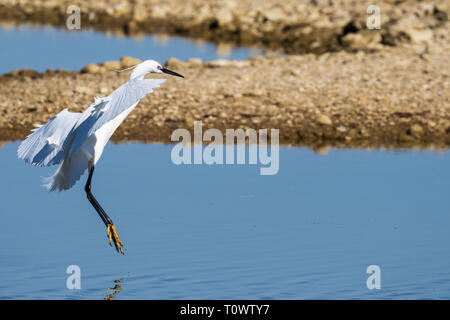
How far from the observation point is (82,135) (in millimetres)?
9688

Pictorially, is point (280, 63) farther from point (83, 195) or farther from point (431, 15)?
point (83, 195)

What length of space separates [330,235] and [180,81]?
8253mm

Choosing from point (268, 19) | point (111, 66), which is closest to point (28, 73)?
point (111, 66)

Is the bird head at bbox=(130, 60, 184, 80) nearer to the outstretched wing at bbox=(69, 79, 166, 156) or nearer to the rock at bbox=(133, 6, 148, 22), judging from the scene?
the outstretched wing at bbox=(69, 79, 166, 156)

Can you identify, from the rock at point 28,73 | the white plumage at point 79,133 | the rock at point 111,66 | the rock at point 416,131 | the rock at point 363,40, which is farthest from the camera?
the rock at point 363,40

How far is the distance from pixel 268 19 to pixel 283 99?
12.0 m

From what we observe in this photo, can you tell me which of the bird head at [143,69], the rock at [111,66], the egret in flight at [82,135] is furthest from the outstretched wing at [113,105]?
the rock at [111,66]

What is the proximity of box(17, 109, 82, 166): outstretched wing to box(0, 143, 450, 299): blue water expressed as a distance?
0.98m

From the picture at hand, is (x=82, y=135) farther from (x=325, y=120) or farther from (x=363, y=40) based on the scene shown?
(x=363, y=40)

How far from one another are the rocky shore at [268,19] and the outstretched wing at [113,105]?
42.1 ft

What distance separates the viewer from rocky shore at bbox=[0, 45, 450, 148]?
16234 mm

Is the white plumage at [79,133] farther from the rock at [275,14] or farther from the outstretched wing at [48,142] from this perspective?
the rock at [275,14]

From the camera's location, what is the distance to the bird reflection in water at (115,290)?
29.5 ft

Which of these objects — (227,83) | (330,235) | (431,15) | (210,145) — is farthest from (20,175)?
(431,15)
